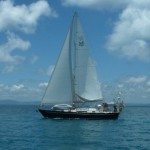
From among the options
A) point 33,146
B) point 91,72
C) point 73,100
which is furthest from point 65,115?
point 33,146

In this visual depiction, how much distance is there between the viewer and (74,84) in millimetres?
78625

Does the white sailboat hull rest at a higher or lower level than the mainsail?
lower

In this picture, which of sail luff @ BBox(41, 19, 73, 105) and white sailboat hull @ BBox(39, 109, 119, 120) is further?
sail luff @ BBox(41, 19, 73, 105)

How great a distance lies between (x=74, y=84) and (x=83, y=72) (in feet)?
8.95

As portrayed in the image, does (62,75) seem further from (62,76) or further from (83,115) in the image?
(83,115)

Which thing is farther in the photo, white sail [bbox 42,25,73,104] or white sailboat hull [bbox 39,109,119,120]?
white sail [bbox 42,25,73,104]

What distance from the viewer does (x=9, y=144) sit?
45938 millimetres

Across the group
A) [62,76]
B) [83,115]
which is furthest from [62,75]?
[83,115]

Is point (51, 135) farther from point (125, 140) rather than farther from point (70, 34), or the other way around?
point (70, 34)

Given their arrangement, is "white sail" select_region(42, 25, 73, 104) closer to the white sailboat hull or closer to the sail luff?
the sail luff

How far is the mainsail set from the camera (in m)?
78.6

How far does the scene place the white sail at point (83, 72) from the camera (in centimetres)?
7869

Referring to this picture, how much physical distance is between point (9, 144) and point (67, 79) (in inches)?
1346

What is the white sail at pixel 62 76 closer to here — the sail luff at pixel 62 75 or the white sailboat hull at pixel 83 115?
the sail luff at pixel 62 75
